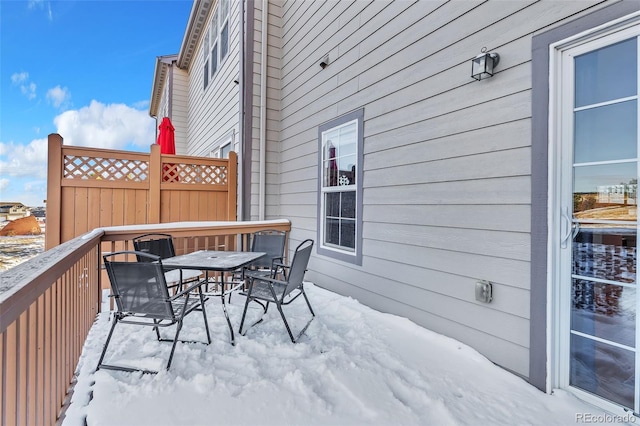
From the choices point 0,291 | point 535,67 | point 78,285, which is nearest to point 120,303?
point 78,285

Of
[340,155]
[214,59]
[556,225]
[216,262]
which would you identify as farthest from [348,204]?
[214,59]

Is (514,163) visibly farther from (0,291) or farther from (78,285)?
(78,285)

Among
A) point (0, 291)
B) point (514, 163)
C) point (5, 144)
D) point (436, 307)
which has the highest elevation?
point (5, 144)

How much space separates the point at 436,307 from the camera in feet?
Answer: 8.80

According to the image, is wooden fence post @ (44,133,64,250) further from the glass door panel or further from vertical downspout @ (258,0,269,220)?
the glass door panel

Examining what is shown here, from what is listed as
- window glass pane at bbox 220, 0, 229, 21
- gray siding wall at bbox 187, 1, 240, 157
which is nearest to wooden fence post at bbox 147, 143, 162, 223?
gray siding wall at bbox 187, 1, 240, 157

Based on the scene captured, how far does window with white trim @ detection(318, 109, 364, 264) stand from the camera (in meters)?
3.63

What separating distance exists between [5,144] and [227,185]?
2863 millimetres

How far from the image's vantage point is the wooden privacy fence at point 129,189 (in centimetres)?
428

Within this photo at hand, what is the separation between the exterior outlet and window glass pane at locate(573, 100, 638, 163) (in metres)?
0.94

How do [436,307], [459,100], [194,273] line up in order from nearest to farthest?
1. [459,100]
2. [436,307]
3. [194,273]

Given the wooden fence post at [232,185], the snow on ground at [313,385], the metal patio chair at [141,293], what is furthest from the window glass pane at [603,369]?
the wooden fence post at [232,185]

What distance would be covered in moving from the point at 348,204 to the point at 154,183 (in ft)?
9.62
